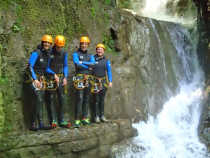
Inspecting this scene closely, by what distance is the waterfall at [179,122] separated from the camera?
5633mm

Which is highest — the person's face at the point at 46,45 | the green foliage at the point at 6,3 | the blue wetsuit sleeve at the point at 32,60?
the green foliage at the point at 6,3

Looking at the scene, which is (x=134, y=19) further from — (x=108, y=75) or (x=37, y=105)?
(x=37, y=105)

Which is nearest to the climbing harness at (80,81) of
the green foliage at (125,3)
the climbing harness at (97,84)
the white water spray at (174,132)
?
the climbing harness at (97,84)

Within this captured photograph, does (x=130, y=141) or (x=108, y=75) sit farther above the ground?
(x=108, y=75)

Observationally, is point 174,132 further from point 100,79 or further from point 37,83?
point 37,83

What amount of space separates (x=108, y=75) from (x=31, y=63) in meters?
1.78

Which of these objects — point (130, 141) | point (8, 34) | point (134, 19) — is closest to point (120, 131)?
point (130, 141)

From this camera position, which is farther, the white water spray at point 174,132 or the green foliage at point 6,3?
the white water spray at point 174,132

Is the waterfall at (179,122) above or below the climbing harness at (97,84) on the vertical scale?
below

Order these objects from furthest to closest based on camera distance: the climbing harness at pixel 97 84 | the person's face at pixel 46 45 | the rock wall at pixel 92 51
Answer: the climbing harness at pixel 97 84 < the rock wall at pixel 92 51 < the person's face at pixel 46 45

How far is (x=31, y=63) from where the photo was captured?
4.63 m

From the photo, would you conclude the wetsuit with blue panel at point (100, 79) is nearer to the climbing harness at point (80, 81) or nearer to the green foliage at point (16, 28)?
the climbing harness at point (80, 81)

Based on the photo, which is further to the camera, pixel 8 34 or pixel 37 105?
pixel 8 34

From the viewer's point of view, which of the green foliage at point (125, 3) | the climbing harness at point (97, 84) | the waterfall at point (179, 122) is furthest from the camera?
the green foliage at point (125, 3)
